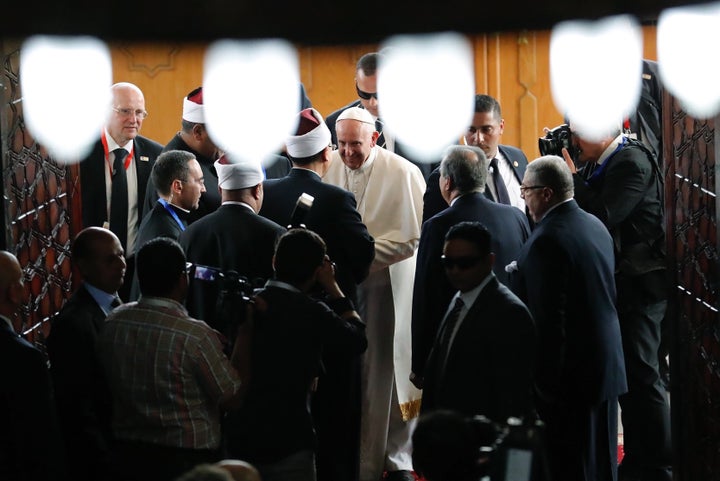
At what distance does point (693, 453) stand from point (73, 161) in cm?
271

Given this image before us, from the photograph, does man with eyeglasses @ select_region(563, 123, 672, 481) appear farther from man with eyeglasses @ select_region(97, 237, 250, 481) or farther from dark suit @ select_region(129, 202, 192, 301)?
man with eyeglasses @ select_region(97, 237, 250, 481)

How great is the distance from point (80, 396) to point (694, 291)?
207cm

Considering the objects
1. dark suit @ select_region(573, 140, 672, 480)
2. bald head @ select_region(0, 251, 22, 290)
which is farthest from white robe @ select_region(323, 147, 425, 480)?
bald head @ select_region(0, 251, 22, 290)

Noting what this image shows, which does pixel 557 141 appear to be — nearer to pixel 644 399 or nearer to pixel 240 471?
pixel 644 399

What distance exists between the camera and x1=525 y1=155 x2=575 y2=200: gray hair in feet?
11.2

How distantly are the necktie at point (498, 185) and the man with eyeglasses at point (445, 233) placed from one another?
68 centimetres

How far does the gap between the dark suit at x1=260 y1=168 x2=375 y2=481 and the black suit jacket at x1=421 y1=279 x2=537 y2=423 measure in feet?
3.03

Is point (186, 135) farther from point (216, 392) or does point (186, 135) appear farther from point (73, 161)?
point (216, 392)

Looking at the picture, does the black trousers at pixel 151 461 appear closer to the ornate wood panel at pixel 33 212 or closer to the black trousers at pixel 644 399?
the ornate wood panel at pixel 33 212

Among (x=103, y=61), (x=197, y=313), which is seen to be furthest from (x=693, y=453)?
(x=103, y=61)

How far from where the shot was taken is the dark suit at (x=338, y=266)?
3617 mm

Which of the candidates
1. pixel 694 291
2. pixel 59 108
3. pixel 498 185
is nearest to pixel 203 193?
pixel 59 108

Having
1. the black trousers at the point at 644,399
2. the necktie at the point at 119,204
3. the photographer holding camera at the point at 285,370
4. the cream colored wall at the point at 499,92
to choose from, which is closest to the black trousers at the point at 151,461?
the photographer holding camera at the point at 285,370

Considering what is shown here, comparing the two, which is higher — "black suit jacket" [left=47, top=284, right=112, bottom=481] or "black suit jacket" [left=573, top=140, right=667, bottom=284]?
"black suit jacket" [left=573, top=140, right=667, bottom=284]
